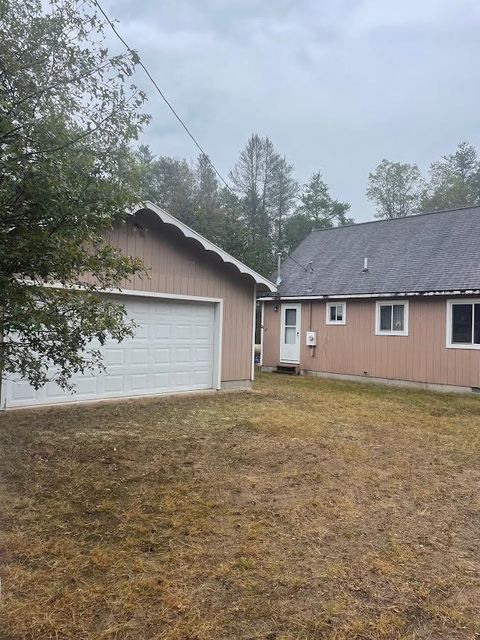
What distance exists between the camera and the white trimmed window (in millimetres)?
13883

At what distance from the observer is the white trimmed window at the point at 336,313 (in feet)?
45.5

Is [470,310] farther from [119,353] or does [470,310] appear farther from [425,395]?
[119,353]

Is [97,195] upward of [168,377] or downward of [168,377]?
upward

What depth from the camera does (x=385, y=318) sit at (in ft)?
42.7

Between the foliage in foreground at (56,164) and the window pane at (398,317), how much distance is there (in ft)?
34.2

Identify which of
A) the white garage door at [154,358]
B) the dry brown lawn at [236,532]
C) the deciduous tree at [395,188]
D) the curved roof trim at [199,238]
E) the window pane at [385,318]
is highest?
the deciduous tree at [395,188]

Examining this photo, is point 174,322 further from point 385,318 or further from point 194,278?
point 385,318

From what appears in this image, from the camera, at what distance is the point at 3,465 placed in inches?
197

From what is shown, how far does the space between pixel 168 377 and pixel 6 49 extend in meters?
7.26

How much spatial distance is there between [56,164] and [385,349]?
37.0 ft

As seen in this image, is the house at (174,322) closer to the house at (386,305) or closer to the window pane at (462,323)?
the house at (386,305)

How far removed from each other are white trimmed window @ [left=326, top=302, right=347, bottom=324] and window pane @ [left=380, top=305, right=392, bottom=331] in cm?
112

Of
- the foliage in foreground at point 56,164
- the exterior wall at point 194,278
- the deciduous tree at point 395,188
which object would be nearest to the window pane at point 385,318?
the exterior wall at point 194,278

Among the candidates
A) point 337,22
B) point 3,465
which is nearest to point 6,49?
point 3,465
